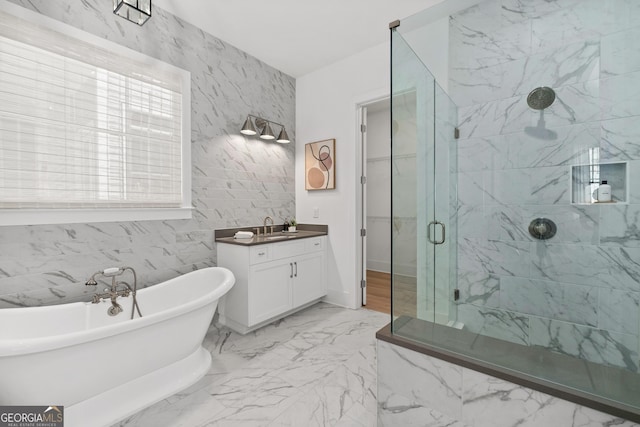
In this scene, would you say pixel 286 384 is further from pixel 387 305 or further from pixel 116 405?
pixel 387 305

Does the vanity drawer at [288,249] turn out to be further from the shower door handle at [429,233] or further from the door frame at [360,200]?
the shower door handle at [429,233]

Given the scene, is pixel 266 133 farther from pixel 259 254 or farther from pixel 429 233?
pixel 429 233

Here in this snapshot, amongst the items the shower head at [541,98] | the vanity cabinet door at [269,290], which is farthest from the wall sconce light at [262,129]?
the shower head at [541,98]

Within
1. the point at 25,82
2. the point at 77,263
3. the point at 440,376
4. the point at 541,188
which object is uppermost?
the point at 25,82

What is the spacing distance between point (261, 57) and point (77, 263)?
275 cm

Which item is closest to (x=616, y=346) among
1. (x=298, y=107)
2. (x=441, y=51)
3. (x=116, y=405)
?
(x=441, y=51)

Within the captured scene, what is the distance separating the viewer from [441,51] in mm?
2301

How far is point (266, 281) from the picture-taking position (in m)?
2.77

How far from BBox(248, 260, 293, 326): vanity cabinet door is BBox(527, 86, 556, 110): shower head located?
8.03ft

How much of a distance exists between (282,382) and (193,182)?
194 centimetres

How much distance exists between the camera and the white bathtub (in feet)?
4.42

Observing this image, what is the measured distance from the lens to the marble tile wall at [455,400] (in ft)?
3.38

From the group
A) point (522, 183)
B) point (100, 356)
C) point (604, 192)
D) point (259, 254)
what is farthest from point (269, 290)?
point (604, 192)

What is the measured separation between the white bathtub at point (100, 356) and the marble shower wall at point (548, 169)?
81.3 inches
